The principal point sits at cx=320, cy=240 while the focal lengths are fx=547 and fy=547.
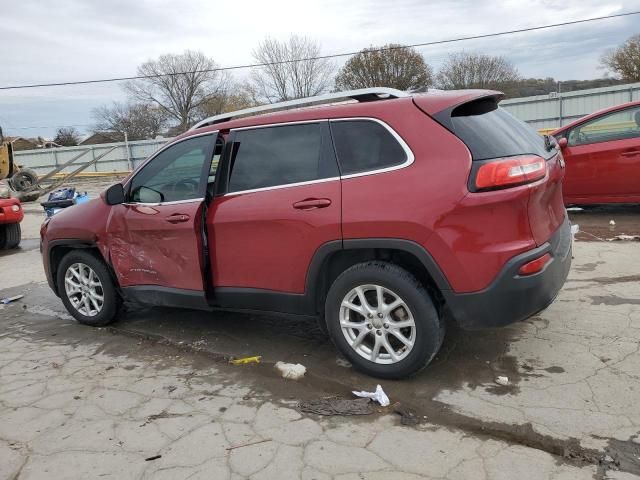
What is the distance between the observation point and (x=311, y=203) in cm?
350

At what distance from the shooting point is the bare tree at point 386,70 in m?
45.4

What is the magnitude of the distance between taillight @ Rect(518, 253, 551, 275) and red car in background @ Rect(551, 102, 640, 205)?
4728mm

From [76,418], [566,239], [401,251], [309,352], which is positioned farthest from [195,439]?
[566,239]

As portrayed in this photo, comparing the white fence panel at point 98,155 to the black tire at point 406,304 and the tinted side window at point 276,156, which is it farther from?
the black tire at point 406,304

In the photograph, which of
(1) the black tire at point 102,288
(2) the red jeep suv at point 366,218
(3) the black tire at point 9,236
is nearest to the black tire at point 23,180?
(3) the black tire at point 9,236

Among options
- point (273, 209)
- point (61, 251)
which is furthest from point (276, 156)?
point (61, 251)

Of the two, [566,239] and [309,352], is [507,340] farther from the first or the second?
[309,352]

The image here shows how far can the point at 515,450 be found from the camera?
271 centimetres

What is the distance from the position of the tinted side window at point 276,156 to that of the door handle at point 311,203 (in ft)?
0.51

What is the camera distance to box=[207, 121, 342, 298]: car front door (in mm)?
3504

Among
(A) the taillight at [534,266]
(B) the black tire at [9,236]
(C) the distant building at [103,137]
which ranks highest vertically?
(C) the distant building at [103,137]

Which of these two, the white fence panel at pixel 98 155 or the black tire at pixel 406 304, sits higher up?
the white fence panel at pixel 98 155

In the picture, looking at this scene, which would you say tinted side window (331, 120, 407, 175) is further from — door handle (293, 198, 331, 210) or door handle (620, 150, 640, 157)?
door handle (620, 150, 640, 157)

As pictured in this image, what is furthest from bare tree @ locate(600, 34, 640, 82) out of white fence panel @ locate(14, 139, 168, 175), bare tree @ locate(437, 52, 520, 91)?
white fence panel @ locate(14, 139, 168, 175)
